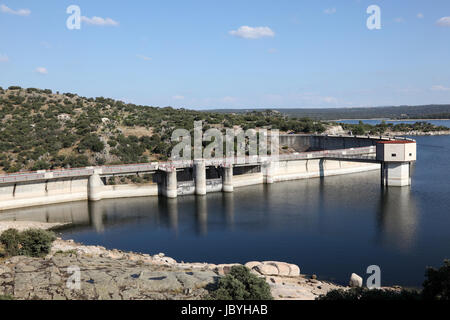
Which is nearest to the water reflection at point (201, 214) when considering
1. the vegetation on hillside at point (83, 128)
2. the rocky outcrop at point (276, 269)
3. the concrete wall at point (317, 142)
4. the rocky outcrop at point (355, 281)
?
the rocky outcrop at point (276, 269)

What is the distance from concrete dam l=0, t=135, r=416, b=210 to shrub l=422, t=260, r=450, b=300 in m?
37.5

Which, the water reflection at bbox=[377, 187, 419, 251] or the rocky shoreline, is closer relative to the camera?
the rocky shoreline

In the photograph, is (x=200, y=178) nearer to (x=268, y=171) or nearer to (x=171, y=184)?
(x=171, y=184)

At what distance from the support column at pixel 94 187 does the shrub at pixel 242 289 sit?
3508cm

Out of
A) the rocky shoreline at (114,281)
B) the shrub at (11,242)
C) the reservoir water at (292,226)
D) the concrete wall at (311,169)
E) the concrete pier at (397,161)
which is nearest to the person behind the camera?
the rocky shoreline at (114,281)

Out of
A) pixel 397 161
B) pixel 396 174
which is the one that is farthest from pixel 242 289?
pixel 397 161

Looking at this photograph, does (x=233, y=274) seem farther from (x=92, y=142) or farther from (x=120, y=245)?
(x=92, y=142)

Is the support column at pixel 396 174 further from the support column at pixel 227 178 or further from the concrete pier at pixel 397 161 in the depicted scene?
the support column at pixel 227 178

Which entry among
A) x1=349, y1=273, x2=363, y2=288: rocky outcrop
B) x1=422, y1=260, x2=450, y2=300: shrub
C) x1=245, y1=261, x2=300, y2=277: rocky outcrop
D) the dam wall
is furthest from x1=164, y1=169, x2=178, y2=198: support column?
x1=422, y1=260, x2=450, y2=300: shrub

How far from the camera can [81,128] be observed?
7700cm

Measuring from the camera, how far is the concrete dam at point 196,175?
49.2 m

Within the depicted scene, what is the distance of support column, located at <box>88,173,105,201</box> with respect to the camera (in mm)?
51844

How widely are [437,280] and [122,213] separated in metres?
35.5

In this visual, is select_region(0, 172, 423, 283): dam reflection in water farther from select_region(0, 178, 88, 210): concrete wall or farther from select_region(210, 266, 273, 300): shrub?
select_region(210, 266, 273, 300): shrub
